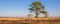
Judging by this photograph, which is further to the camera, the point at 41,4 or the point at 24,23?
the point at 41,4

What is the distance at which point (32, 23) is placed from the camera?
9102mm

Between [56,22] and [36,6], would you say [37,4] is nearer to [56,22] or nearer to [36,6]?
[36,6]

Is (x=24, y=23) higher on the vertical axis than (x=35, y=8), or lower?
lower

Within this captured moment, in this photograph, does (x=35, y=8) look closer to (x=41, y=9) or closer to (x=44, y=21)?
(x=41, y=9)

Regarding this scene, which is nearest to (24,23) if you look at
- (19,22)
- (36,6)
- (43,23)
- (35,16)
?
(19,22)

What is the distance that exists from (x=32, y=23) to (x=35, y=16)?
1.62m

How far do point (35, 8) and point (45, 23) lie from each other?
218 centimetres

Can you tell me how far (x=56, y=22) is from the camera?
9359 mm

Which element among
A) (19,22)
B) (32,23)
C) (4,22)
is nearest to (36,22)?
(32,23)

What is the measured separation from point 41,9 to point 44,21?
1912 mm

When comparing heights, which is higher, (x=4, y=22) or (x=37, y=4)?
(x=37, y=4)

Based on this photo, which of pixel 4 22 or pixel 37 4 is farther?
pixel 37 4

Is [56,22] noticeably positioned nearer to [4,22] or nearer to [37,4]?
[37,4]

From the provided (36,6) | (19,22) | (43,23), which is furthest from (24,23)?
(36,6)
